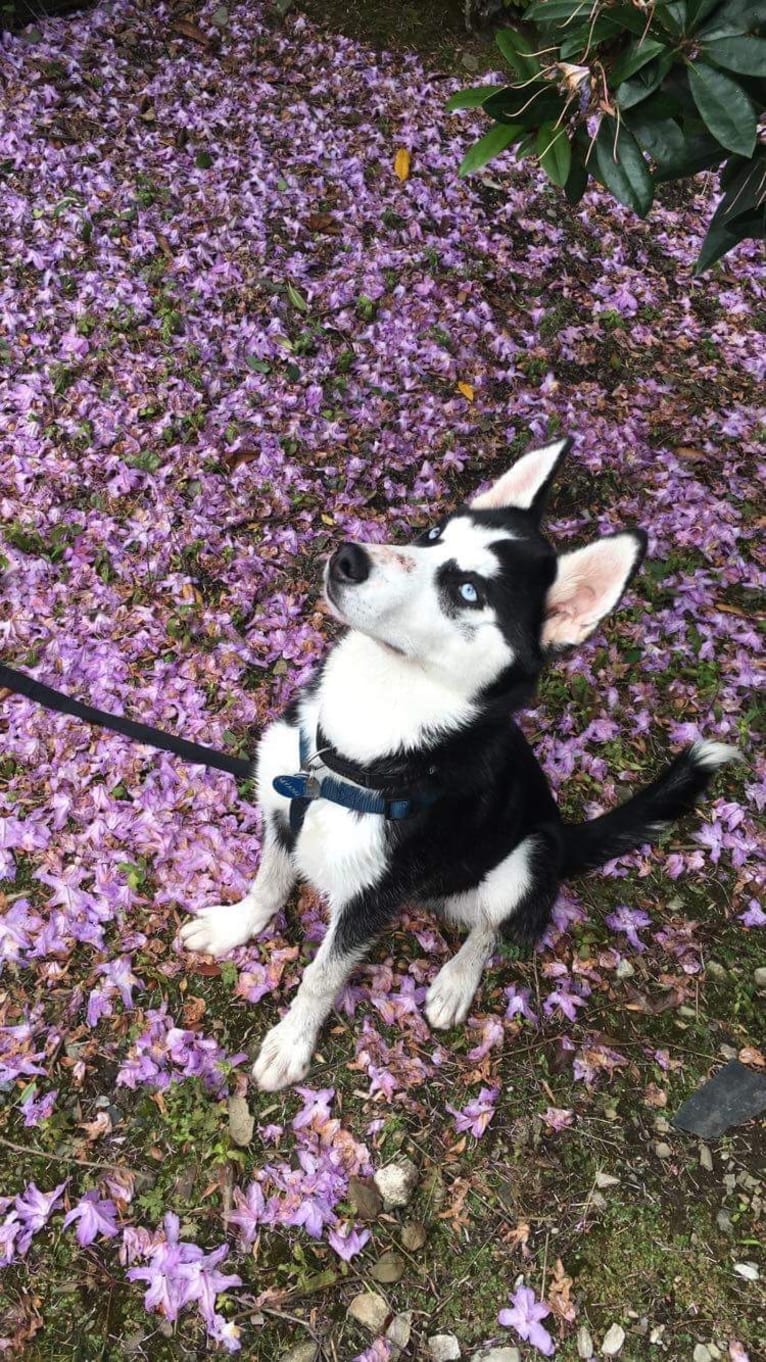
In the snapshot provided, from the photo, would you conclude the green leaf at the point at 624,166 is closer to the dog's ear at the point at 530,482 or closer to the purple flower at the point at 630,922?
the dog's ear at the point at 530,482

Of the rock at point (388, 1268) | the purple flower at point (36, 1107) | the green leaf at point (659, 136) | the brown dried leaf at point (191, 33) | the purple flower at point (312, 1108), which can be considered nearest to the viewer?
the green leaf at point (659, 136)

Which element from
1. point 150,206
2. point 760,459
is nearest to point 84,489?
point 150,206

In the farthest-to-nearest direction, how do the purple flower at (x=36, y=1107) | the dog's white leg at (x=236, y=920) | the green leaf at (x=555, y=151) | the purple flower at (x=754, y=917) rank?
the purple flower at (x=754, y=917) → the dog's white leg at (x=236, y=920) → the purple flower at (x=36, y=1107) → the green leaf at (x=555, y=151)

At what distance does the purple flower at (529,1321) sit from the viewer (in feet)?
9.55

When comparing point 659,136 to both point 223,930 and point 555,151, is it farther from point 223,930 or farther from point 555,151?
point 223,930

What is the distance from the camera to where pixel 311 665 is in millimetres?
4402

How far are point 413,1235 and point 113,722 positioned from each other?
7.46ft

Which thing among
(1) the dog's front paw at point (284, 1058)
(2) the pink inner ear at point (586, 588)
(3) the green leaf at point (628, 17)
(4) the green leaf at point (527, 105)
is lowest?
(1) the dog's front paw at point (284, 1058)

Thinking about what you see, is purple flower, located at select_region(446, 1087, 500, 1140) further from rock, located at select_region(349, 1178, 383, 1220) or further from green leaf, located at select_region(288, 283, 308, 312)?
green leaf, located at select_region(288, 283, 308, 312)

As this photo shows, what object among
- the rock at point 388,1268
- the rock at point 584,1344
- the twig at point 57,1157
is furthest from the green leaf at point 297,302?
the rock at point 584,1344

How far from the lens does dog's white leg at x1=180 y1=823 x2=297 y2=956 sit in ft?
11.4

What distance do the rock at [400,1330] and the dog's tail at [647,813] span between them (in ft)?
5.80

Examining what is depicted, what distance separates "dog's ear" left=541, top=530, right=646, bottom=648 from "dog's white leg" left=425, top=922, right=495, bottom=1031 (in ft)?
5.15

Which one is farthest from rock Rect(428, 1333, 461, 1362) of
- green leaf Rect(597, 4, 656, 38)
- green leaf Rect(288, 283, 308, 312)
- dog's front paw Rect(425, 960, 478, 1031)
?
green leaf Rect(288, 283, 308, 312)
